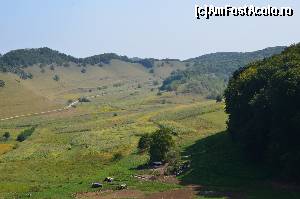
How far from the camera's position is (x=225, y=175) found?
2507 inches

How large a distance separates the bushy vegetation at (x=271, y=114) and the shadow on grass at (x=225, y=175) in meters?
2.34

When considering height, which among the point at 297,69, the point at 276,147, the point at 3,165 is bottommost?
the point at 3,165

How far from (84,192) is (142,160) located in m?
19.9

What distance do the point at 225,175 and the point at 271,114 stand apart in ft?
32.2

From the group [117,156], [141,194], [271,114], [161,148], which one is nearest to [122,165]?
[161,148]

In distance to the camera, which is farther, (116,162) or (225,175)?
(116,162)

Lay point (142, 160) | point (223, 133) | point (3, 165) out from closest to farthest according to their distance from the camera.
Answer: point (142, 160) < point (3, 165) < point (223, 133)

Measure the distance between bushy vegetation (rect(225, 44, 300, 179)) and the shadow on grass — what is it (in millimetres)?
2336

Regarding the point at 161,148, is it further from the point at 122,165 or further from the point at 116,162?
the point at 116,162

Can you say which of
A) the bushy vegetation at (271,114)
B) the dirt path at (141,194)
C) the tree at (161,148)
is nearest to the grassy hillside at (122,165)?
the dirt path at (141,194)

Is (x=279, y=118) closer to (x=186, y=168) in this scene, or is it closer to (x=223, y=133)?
(x=186, y=168)

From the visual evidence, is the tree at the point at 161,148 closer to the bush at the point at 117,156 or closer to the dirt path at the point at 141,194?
the bush at the point at 117,156

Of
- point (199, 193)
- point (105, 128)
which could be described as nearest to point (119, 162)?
point (199, 193)

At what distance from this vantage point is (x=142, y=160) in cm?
7819
